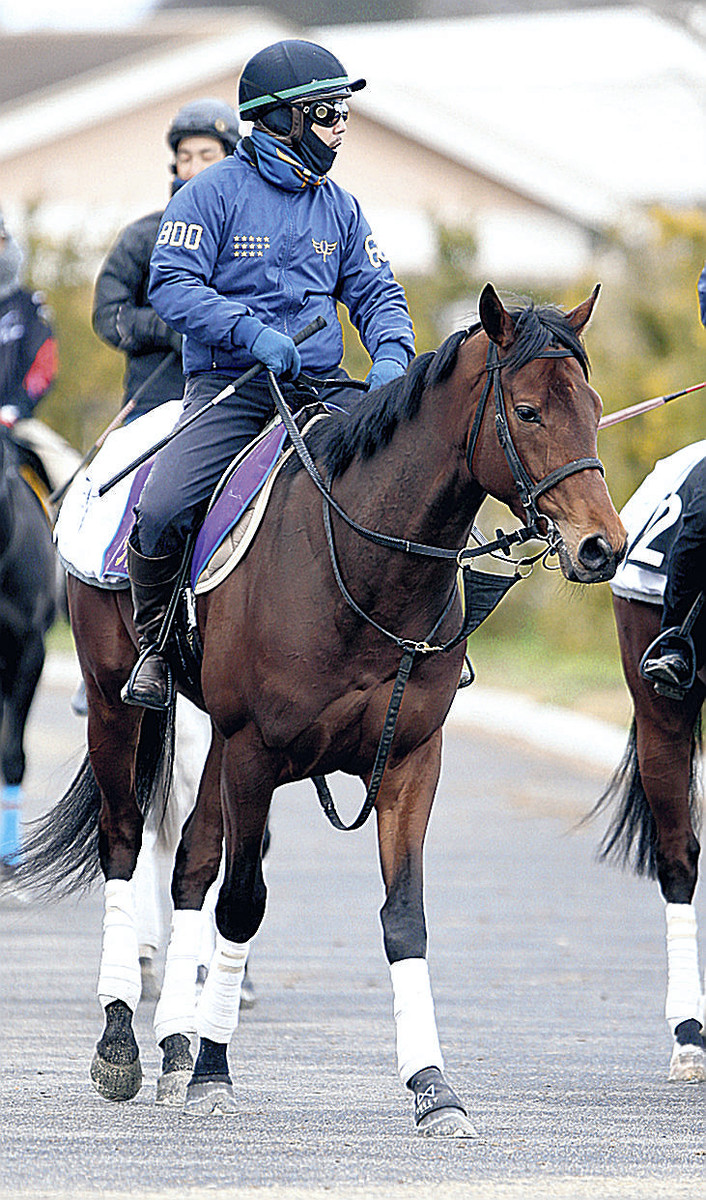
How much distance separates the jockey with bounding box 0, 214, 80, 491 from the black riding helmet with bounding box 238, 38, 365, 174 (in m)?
5.06

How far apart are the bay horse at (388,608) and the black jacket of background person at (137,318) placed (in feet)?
7.45

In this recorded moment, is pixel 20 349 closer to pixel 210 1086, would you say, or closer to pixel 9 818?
pixel 9 818

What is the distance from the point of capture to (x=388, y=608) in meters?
6.16

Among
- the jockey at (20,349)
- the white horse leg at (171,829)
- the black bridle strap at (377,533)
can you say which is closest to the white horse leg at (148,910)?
the white horse leg at (171,829)

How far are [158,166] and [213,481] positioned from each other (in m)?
34.3

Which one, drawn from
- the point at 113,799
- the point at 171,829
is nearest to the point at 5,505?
the point at 171,829

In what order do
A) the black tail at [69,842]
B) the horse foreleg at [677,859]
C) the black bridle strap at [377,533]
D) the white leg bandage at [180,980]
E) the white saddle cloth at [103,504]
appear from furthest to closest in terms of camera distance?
the black tail at [69,842]
the white saddle cloth at [103,504]
the horse foreleg at [677,859]
the white leg bandage at [180,980]
the black bridle strap at [377,533]

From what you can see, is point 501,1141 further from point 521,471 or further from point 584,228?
point 584,228

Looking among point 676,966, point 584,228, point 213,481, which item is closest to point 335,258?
point 213,481

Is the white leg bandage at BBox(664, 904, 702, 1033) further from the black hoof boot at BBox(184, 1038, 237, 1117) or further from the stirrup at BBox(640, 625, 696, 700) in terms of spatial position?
the black hoof boot at BBox(184, 1038, 237, 1117)

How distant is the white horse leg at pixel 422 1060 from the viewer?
19.9 ft

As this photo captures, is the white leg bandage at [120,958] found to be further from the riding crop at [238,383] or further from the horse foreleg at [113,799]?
the riding crop at [238,383]

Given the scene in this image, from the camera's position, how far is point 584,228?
3906 cm

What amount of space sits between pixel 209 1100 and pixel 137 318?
11.3 ft
